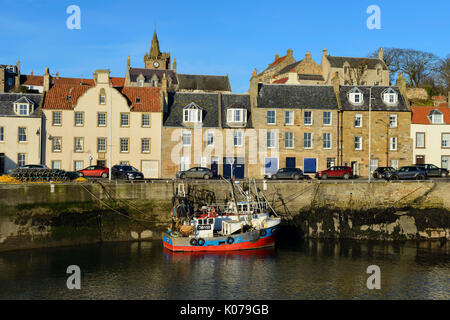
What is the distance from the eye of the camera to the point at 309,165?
54.7m

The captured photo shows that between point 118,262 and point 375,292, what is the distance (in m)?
16.6

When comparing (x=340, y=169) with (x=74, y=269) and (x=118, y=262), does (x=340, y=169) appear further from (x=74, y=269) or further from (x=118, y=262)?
(x=74, y=269)

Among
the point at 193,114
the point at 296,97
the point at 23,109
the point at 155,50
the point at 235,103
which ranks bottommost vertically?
the point at 193,114

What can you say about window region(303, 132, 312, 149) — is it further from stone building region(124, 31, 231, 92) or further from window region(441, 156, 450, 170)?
stone building region(124, 31, 231, 92)

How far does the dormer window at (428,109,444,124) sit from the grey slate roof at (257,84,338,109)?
11540mm

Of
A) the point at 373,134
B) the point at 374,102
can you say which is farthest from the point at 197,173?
the point at 374,102

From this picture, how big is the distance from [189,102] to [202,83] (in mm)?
42339

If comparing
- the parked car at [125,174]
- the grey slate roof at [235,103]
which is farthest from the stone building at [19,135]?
the grey slate roof at [235,103]

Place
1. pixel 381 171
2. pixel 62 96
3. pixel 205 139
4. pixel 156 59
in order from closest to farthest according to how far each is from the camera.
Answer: pixel 381 171
pixel 205 139
pixel 62 96
pixel 156 59

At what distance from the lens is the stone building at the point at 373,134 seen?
55031 mm

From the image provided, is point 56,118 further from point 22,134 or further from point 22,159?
point 22,159

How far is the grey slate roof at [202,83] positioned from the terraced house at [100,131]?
43272 mm

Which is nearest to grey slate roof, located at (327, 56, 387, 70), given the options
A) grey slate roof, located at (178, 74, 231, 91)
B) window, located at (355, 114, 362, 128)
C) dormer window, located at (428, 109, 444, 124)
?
grey slate roof, located at (178, 74, 231, 91)
